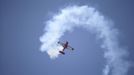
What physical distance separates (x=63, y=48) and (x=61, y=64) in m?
80.4

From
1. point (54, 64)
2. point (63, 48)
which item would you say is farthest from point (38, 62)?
point (63, 48)

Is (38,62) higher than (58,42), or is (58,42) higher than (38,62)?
(38,62)

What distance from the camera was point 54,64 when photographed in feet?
604

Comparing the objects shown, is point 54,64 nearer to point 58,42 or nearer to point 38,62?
point 38,62

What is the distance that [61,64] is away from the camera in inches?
7131

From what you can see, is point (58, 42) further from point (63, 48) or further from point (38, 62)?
point (38, 62)

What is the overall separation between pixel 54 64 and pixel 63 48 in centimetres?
8364

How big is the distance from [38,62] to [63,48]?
251 ft

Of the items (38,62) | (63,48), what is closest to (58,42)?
(63,48)

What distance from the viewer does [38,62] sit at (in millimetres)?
176000

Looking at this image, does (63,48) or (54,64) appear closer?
(63,48)

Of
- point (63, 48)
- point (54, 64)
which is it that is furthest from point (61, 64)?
point (63, 48)

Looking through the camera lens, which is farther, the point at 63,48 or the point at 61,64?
the point at 61,64

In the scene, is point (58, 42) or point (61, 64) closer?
point (58, 42)
